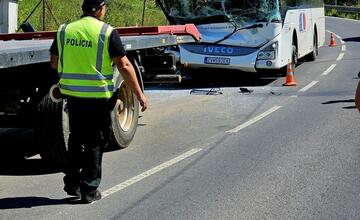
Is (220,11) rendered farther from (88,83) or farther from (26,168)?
(88,83)

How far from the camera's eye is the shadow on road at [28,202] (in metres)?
5.76

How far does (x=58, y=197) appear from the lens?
6000 millimetres

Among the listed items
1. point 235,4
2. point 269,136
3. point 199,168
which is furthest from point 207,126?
point 235,4

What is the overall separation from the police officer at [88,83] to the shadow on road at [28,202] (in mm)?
106

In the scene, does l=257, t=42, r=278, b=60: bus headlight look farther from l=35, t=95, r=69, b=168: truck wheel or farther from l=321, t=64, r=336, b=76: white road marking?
l=35, t=95, r=69, b=168: truck wheel

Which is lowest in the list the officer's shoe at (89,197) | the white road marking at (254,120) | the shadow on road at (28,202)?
the shadow on road at (28,202)

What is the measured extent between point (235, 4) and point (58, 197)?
938 cm

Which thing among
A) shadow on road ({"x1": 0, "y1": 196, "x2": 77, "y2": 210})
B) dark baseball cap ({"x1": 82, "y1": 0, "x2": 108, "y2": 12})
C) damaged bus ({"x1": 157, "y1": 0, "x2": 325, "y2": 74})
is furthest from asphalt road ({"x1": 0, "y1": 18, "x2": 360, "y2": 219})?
damaged bus ({"x1": 157, "y1": 0, "x2": 325, "y2": 74})

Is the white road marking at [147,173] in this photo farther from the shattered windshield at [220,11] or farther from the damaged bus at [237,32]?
the shattered windshield at [220,11]

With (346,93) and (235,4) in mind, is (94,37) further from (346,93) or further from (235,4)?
(235,4)

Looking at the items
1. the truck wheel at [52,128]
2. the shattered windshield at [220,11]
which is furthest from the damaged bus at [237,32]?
the truck wheel at [52,128]

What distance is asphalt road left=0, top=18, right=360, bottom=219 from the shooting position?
18.3 feet

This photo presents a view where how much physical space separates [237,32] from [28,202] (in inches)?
362

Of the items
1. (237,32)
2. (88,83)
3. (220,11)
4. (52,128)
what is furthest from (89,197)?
(220,11)
